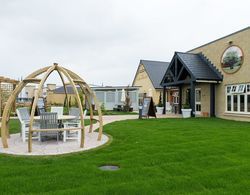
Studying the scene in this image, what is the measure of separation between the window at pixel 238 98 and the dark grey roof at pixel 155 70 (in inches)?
547

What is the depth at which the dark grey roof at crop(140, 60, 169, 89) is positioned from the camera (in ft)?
103

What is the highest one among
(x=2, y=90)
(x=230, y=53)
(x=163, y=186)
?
(x=230, y=53)

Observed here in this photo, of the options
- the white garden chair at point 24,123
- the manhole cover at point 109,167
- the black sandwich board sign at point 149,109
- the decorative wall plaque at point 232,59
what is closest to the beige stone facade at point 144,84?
the black sandwich board sign at point 149,109

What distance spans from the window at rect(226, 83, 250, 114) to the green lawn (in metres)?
8.86

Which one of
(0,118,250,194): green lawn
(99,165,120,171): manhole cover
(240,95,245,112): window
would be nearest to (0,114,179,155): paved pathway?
(0,118,250,194): green lawn

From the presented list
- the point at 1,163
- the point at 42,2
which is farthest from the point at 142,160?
the point at 42,2

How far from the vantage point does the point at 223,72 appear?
17781 mm

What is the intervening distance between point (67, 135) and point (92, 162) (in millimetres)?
3321

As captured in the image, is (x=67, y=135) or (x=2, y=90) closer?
(x=67, y=135)

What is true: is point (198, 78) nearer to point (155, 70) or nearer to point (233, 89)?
point (233, 89)

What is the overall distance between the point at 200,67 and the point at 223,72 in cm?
178

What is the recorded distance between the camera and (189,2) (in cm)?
1355

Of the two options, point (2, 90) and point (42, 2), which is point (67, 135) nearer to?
point (42, 2)

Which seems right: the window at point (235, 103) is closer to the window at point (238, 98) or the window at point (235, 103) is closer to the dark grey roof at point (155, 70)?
the window at point (238, 98)
